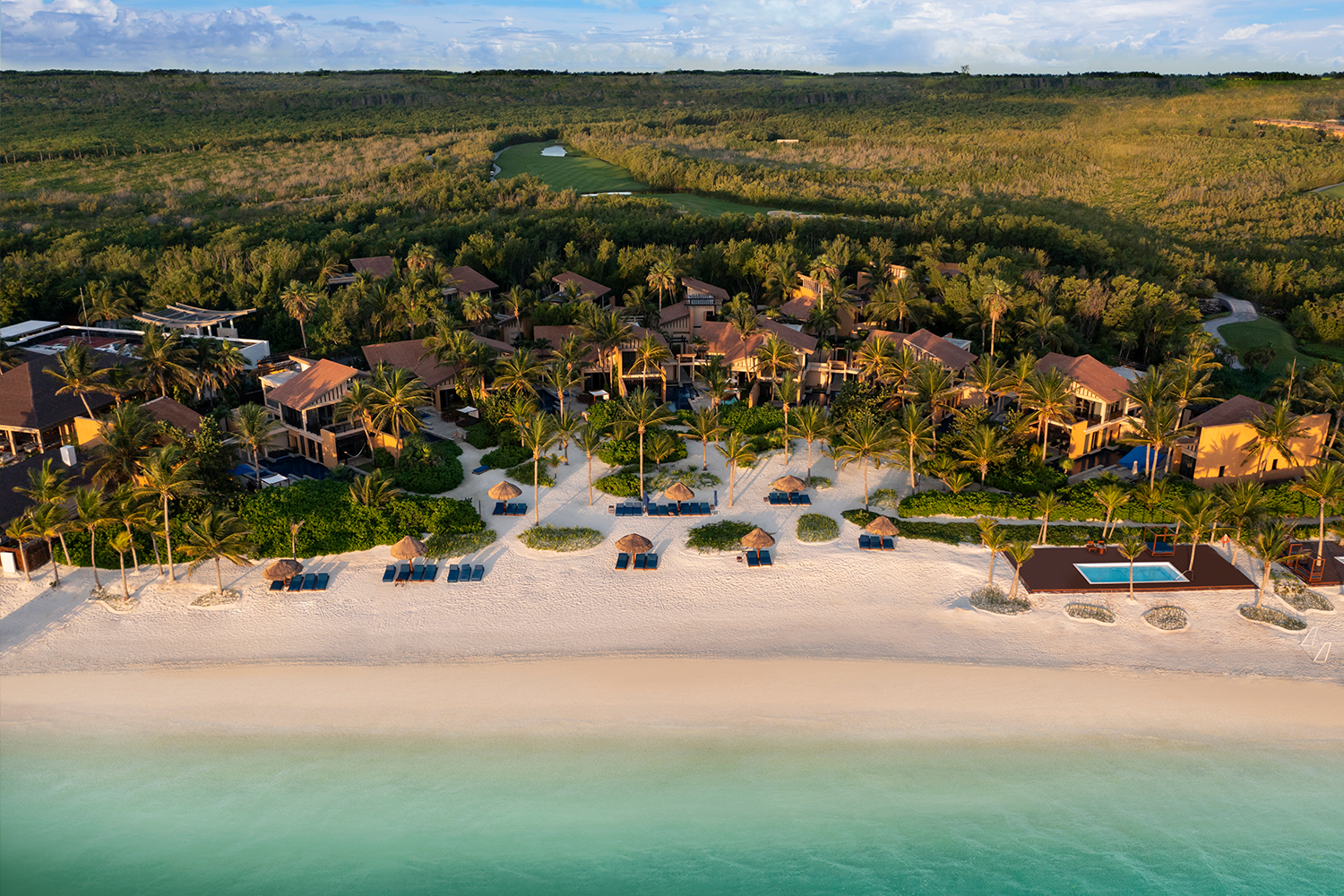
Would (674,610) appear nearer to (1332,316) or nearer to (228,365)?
(228,365)

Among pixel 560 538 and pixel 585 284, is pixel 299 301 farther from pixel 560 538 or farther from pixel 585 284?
pixel 560 538

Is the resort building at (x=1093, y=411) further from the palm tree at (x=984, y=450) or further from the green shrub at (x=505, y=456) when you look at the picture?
the green shrub at (x=505, y=456)

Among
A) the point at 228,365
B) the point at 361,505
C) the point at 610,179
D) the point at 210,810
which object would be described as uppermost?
the point at 610,179

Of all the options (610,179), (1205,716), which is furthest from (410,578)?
(610,179)

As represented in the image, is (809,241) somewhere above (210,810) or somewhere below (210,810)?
above

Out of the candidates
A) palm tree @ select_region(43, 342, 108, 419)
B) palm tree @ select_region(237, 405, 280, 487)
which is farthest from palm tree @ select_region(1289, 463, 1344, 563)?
palm tree @ select_region(43, 342, 108, 419)

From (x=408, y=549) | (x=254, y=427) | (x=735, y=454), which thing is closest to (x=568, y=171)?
(x=254, y=427)
